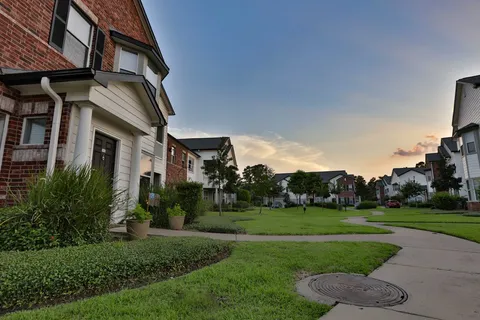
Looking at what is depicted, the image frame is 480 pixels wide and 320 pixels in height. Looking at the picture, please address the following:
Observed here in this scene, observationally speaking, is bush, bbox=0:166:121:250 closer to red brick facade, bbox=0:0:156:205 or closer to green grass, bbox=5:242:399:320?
red brick facade, bbox=0:0:156:205

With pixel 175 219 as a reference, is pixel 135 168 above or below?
above

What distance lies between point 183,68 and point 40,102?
32.6 ft

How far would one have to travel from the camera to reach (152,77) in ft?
35.3

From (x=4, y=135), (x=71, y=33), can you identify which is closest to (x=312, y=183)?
(x=71, y=33)

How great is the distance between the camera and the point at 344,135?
47.6 ft

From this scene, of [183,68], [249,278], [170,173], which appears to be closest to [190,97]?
[183,68]

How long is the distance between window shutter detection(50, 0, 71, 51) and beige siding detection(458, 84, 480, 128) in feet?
85.1

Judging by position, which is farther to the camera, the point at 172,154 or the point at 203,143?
the point at 203,143

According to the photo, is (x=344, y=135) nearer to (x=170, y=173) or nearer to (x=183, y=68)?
(x=183, y=68)

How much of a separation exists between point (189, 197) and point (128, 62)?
18.9ft

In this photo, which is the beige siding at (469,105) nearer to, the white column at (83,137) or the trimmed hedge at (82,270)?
the trimmed hedge at (82,270)

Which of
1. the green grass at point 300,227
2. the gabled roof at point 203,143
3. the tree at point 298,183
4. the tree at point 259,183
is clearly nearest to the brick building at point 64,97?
the green grass at point 300,227

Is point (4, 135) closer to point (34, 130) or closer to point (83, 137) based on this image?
point (34, 130)

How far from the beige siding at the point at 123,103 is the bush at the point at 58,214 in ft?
6.78
